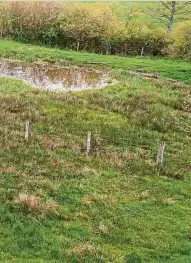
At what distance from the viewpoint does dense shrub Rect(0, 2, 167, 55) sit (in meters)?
90.5

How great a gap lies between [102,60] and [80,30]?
1652cm

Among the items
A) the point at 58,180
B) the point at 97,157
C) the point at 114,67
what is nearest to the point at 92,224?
the point at 58,180

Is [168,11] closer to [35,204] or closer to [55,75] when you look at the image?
[55,75]

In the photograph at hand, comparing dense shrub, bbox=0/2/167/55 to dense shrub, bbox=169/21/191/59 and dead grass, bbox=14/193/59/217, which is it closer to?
dense shrub, bbox=169/21/191/59

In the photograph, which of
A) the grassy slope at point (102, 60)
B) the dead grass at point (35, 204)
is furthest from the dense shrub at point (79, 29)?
the dead grass at point (35, 204)

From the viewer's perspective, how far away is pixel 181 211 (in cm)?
2798

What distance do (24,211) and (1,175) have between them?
433cm

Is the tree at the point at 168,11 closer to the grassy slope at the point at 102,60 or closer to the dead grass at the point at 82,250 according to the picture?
the grassy slope at the point at 102,60

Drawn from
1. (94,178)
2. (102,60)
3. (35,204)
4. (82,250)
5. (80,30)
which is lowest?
(82,250)

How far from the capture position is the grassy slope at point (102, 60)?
232 feet

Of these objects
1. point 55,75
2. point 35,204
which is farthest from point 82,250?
point 55,75

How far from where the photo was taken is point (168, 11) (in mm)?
107312

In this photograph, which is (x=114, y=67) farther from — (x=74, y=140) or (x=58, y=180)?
(x=58, y=180)

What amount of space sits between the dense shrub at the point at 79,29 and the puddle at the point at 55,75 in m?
23.3
